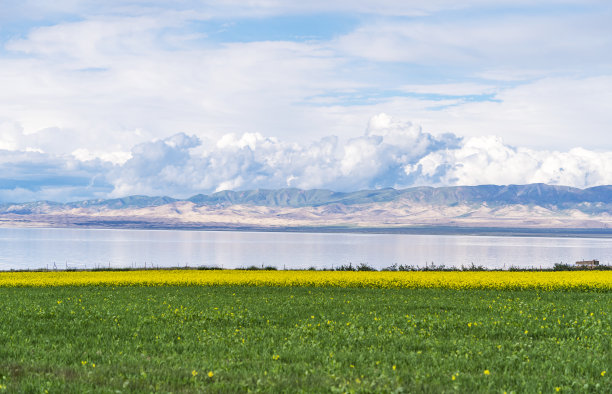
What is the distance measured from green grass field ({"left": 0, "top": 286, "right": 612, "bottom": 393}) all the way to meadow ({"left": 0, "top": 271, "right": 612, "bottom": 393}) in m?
0.05

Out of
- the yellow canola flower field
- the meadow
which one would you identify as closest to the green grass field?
the meadow

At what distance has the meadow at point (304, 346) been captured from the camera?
44.5ft

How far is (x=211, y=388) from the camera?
1309cm

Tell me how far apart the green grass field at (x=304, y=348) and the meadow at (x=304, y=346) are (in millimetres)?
49

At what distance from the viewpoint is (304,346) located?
1755cm

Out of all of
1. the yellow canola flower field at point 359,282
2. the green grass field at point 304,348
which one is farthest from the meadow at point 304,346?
the yellow canola flower field at point 359,282

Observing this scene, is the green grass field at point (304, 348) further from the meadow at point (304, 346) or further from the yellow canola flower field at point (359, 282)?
the yellow canola flower field at point (359, 282)

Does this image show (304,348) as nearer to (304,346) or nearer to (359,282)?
(304,346)

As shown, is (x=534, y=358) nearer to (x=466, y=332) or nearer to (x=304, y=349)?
(x=466, y=332)

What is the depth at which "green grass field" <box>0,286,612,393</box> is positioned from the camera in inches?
533

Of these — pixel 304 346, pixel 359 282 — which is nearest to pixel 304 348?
pixel 304 346

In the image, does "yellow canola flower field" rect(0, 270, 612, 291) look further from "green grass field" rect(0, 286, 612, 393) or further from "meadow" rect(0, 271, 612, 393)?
"green grass field" rect(0, 286, 612, 393)

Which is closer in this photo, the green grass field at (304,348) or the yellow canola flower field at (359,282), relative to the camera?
the green grass field at (304,348)

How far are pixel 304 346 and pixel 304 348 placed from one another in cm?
38
